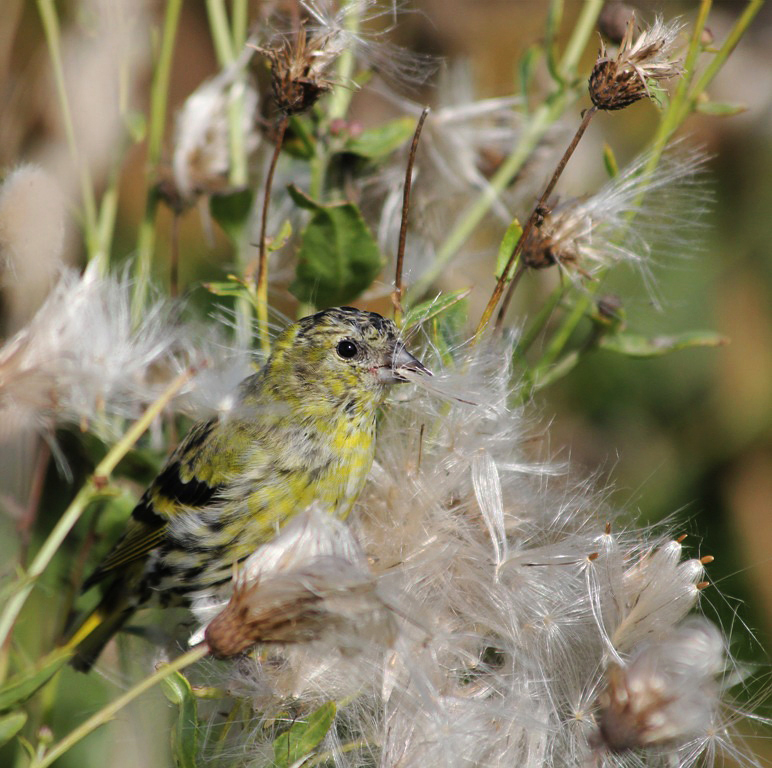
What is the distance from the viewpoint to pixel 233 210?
1.79 m

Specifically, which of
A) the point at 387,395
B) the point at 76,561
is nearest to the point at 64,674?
the point at 76,561

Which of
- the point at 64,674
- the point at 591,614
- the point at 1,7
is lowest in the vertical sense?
the point at 64,674

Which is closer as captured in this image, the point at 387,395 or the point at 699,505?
the point at 387,395

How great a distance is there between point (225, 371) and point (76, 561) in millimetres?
461

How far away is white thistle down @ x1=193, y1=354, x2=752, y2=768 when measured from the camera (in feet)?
4.44

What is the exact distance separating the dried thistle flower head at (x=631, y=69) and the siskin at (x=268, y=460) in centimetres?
52

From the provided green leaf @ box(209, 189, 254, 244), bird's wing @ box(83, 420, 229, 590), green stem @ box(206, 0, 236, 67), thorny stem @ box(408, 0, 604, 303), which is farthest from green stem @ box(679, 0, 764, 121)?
bird's wing @ box(83, 420, 229, 590)

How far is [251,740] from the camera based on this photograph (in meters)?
1.42

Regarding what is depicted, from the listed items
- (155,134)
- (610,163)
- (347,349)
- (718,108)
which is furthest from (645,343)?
(155,134)

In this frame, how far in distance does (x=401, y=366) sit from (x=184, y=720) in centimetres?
65

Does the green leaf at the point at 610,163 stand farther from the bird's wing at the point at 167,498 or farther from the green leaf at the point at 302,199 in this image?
the bird's wing at the point at 167,498

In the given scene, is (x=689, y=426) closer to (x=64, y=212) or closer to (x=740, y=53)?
(x=740, y=53)

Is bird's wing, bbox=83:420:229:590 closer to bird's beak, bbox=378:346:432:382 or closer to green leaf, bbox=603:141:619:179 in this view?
bird's beak, bbox=378:346:432:382

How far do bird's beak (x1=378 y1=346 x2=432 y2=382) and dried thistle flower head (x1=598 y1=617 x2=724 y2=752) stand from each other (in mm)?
583
